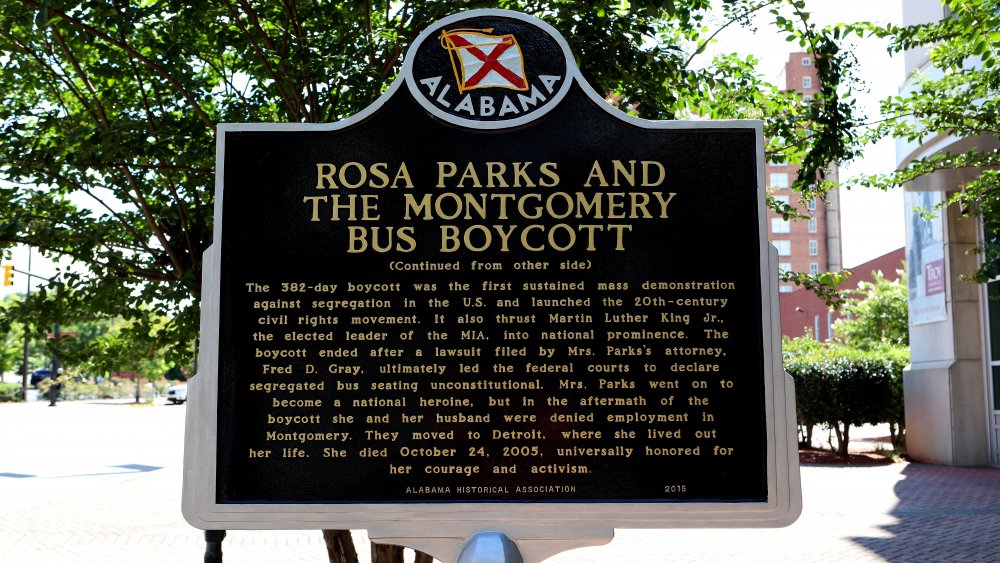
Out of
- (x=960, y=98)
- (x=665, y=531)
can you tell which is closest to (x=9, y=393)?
(x=665, y=531)

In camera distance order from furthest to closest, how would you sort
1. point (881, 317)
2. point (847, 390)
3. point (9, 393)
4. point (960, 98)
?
point (9, 393)
point (881, 317)
point (847, 390)
point (960, 98)

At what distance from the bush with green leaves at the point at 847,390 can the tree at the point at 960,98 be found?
24.3 feet

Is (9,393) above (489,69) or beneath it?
beneath

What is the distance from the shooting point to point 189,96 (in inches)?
205

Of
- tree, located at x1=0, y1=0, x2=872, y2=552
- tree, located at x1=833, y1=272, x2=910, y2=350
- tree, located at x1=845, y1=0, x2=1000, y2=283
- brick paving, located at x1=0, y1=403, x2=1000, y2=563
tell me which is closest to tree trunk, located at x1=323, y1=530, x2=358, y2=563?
tree, located at x1=0, y1=0, x2=872, y2=552

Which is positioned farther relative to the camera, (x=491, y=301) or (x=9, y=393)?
(x=9, y=393)

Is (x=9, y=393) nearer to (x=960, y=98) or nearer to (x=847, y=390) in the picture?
(x=847, y=390)

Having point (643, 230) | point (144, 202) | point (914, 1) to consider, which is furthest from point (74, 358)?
point (914, 1)

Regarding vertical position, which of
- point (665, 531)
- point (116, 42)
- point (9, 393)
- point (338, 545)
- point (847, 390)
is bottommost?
point (9, 393)

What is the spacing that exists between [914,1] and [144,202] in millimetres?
15602

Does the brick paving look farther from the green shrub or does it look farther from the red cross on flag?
the green shrub

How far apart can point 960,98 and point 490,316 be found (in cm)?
790

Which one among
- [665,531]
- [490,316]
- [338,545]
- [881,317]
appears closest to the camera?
[490,316]

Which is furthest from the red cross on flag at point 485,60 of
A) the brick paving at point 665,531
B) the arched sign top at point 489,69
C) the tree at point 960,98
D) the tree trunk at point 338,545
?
the brick paving at point 665,531
